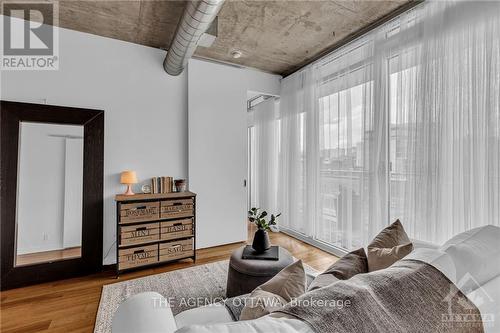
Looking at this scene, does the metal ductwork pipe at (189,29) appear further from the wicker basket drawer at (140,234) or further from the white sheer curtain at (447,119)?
the wicker basket drawer at (140,234)

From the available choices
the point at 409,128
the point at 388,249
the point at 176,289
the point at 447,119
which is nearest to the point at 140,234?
the point at 176,289

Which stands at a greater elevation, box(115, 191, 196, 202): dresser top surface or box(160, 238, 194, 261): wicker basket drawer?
box(115, 191, 196, 202): dresser top surface

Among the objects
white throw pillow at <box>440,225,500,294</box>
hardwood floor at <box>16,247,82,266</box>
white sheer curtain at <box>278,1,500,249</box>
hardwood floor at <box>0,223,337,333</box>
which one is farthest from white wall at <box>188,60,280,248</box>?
white throw pillow at <box>440,225,500,294</box>

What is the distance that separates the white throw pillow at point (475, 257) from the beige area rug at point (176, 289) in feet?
6.24

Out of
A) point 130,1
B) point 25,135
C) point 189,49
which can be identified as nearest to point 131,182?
point 25,135

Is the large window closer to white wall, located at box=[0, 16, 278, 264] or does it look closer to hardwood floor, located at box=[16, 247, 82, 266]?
white wall, located at box=[0, 16, 278, 264]

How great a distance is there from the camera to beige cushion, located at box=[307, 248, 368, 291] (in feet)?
3.34

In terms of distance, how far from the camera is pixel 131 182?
9.66 ft

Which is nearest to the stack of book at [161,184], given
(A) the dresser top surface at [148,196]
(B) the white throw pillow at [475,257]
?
(A) the dresser top surface at [148,196]

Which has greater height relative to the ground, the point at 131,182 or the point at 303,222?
the point at 131,182

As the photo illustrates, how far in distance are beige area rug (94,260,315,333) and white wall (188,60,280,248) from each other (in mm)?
856

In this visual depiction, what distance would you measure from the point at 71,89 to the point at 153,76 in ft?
3.27

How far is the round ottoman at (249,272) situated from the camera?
1.87 m

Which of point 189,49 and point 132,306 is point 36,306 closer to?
point 132,306
